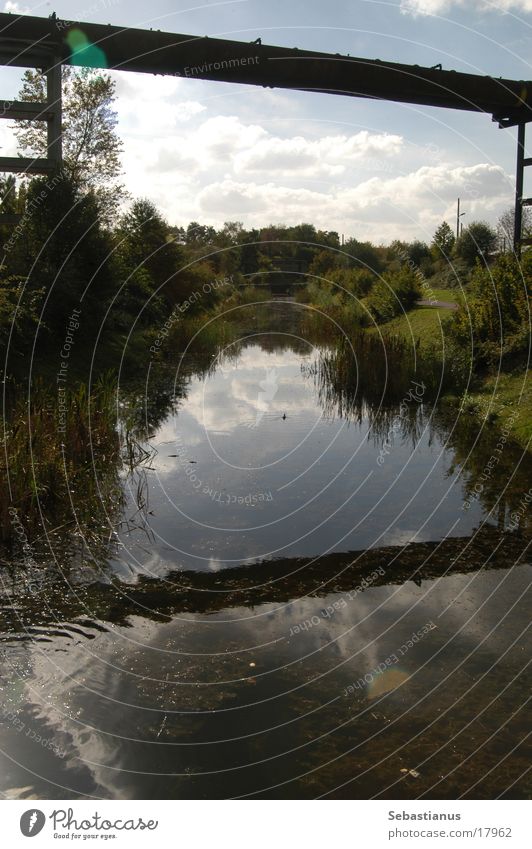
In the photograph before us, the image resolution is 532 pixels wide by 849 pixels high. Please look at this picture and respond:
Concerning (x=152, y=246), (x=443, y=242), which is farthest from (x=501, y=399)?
(x=443, y=242)

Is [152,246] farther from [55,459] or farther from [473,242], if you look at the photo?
[55,459]

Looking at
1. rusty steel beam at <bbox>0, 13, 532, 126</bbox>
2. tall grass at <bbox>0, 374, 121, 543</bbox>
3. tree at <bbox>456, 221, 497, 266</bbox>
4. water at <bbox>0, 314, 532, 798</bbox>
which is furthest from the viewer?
tree at <bbox>456, 221, 497, 266</bbox>

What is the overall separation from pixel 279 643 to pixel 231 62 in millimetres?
12906

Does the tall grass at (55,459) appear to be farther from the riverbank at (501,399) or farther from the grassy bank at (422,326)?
the grassy bank at (422,326)

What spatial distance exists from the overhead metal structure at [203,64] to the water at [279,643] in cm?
884

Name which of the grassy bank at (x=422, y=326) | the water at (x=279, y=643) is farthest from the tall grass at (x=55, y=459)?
the grassy bank at (x=422, y=326)

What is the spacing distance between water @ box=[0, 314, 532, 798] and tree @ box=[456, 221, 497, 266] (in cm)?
2669

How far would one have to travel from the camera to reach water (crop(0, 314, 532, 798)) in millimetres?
4250

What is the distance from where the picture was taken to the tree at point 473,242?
34906mm

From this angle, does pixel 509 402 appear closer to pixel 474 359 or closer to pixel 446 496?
pixel 474 359

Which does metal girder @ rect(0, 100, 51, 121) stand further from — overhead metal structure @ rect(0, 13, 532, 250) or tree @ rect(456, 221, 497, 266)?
tree @ rect(456, 221, 497, 266)

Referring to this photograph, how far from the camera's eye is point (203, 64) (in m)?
14.4

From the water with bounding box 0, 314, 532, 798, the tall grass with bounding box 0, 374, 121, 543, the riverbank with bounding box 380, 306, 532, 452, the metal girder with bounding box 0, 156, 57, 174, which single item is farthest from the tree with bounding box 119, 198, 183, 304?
the water with bounding box 0, 314, 532, 798

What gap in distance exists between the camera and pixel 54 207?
17.3m
